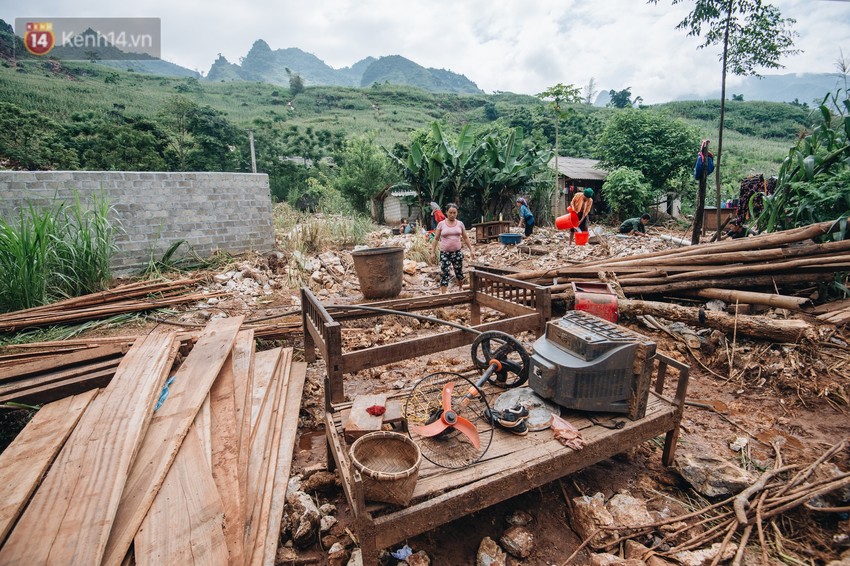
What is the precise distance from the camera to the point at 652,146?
1614 cm

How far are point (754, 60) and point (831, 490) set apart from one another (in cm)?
1128

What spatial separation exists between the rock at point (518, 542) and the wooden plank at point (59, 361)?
345cm

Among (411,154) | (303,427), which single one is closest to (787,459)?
(303,427)

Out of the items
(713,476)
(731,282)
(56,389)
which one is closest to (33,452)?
(56,389)

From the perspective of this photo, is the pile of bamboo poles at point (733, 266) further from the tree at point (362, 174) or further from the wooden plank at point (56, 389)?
the tree at point (362, 174)

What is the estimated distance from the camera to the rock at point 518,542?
1.97 m

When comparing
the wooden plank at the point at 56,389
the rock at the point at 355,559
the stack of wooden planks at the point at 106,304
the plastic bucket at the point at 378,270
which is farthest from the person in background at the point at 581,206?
the wooden plank at the point at 56,389

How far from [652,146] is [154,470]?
62.3 feet

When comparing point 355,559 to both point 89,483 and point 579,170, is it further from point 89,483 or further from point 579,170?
point 579,170

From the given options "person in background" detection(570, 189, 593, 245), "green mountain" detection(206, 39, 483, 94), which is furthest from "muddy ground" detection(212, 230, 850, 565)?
"green mountain" detection(206, 39, 483, 94)

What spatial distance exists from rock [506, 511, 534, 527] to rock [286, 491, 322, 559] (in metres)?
1.07

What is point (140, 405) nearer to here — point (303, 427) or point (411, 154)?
point (303, 427)

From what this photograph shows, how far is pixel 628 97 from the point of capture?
50.6 metres

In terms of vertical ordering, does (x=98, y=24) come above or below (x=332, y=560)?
above
